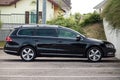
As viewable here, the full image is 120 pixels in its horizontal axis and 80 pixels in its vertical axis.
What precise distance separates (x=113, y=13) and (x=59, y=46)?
4.14 meters

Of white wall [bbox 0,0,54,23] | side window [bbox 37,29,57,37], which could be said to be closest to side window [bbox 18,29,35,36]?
side window [bbox 37,29,57,37]

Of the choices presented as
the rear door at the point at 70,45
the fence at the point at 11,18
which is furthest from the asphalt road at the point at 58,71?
the fence at the point at 11,18

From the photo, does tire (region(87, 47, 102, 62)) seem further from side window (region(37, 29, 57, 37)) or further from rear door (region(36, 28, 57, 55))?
side window (region(37, 29, 57, 37))

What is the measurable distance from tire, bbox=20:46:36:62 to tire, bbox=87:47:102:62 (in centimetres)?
242

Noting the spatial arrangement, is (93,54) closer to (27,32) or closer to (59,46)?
(59,46)

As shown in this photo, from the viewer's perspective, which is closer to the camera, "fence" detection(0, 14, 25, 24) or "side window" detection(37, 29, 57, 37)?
"side window" detection(37, 29, 57, 37)

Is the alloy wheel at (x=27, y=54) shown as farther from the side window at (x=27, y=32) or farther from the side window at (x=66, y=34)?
the side window at (x=66, y=34)

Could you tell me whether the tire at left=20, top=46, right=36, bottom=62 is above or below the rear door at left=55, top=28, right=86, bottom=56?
below

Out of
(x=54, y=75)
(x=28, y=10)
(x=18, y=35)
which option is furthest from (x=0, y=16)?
(x=54, y=75)

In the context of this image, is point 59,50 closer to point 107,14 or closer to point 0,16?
Result: point 107,14

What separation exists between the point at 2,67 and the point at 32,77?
3655 millimetres

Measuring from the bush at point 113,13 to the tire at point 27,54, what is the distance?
13.5 feet

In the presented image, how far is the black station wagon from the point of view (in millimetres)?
21219

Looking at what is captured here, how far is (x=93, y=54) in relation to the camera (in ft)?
69.9
